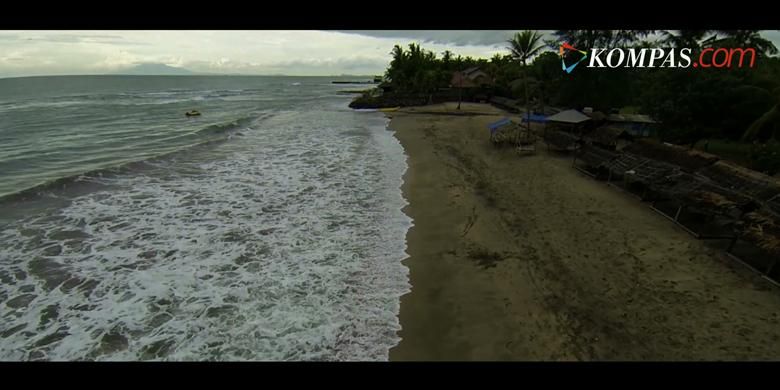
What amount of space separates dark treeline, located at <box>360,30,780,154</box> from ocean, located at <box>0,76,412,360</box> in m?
6.41

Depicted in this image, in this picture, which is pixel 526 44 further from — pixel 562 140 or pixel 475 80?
pixel 562 140

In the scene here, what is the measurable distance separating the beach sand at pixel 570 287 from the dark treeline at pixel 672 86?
448 centimetres

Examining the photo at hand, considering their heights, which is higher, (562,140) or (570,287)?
(562,140)

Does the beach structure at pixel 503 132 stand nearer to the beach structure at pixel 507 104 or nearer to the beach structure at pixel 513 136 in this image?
the beach structure at pixel 513 136

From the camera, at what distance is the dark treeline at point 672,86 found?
13.7 meters

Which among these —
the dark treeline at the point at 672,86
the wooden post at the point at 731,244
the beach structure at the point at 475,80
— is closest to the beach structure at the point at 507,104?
the dark treeline at the point at 672,86

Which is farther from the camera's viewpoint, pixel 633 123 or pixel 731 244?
pixel 633 123

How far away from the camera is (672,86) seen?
50.4ft

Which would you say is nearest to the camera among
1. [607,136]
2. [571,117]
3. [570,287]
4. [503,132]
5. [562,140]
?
[570,287]

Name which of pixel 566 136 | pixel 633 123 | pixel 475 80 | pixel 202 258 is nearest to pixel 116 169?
pixel 202 258

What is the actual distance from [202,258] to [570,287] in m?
8.05
